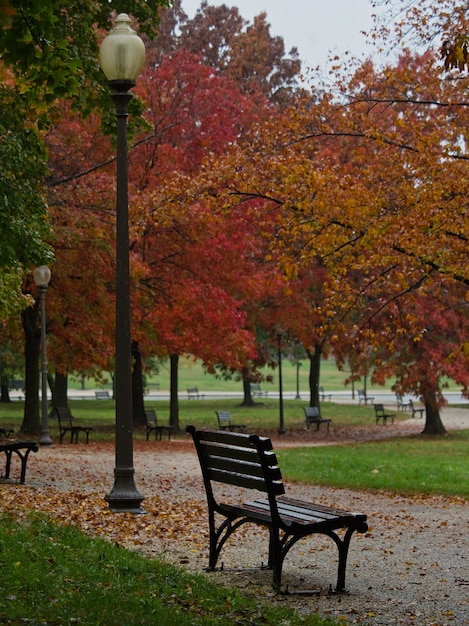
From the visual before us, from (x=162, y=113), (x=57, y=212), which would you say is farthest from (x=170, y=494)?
(x=162, y=113)

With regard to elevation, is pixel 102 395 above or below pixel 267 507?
above

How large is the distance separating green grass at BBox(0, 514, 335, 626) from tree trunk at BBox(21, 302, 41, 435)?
18.5 m

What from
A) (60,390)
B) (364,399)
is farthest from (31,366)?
(364,399)

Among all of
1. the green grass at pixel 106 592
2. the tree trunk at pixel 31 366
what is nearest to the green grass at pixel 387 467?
the tree trunk at pixel 31 366

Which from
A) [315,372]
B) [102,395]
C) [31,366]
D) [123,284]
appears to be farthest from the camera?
[102,395]

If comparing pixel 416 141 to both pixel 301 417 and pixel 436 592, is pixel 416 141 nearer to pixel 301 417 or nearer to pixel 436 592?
pixel 436 592

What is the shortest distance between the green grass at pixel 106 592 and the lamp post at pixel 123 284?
2.43 m

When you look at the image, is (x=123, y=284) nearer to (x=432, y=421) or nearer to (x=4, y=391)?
(x=432, y=421)

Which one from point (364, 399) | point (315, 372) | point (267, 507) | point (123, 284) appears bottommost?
point (267, 507)

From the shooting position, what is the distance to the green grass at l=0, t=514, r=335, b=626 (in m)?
5.23

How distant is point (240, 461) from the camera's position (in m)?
7.07

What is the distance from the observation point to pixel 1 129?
1292cm

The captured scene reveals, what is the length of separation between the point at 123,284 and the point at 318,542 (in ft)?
11.3

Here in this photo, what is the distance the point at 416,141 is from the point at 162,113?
47.5 feet
